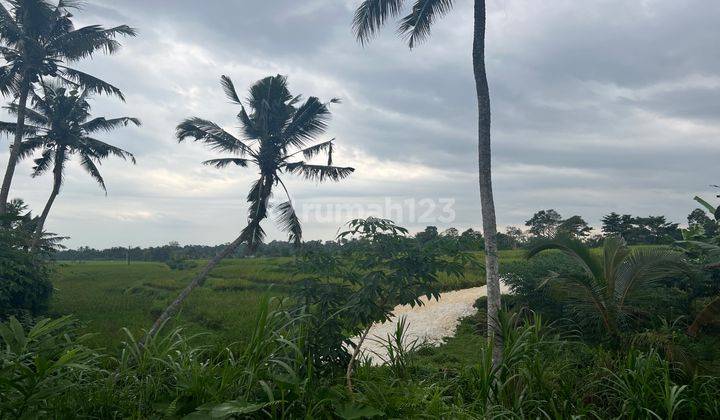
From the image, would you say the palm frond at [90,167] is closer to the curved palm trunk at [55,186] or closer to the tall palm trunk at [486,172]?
the curved palm trunk at [55,186]

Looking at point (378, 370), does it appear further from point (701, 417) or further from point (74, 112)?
point (74, 112)

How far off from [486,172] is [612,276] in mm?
3143

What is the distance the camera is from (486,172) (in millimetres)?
7066

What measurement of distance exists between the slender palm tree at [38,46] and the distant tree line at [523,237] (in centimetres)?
577

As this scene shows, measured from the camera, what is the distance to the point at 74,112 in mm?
19891

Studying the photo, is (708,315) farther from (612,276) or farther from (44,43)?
(44,43)

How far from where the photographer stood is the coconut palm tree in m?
7.71

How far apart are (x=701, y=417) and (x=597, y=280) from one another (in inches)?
129

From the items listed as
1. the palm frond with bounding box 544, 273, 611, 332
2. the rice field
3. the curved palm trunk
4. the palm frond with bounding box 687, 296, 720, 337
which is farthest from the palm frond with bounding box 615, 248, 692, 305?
the curved palm trunk

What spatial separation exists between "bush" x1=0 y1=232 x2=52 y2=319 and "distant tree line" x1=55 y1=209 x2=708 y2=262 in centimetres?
227

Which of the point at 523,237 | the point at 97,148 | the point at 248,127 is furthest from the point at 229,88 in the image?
the point at 523,237

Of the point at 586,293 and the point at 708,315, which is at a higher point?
the point at 586,293

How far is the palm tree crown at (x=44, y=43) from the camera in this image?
16.2 metres

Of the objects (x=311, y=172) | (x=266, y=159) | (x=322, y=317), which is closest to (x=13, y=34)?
(x=266, y=159)
